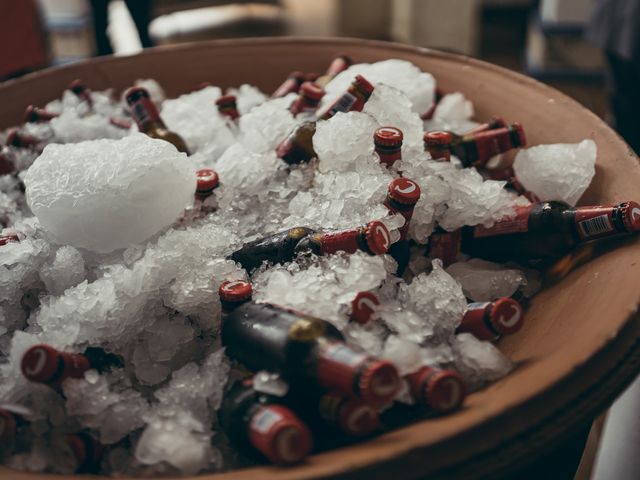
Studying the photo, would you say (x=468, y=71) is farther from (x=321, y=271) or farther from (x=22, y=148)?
(x=22, y=148)

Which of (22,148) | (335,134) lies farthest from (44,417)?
(22,148)

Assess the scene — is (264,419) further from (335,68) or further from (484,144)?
(335,68)

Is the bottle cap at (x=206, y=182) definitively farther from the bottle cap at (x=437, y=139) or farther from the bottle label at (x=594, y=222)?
the bottle label at (x=594, y=222)

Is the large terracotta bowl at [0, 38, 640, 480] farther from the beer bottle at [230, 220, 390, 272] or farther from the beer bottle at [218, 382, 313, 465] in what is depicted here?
the beer bottle at [230, 220, 390, 272]

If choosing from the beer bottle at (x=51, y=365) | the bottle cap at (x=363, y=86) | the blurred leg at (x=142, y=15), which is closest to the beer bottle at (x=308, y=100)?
A: the bottle cap at (x=363, y=86)

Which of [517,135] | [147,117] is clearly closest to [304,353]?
[517,135]
